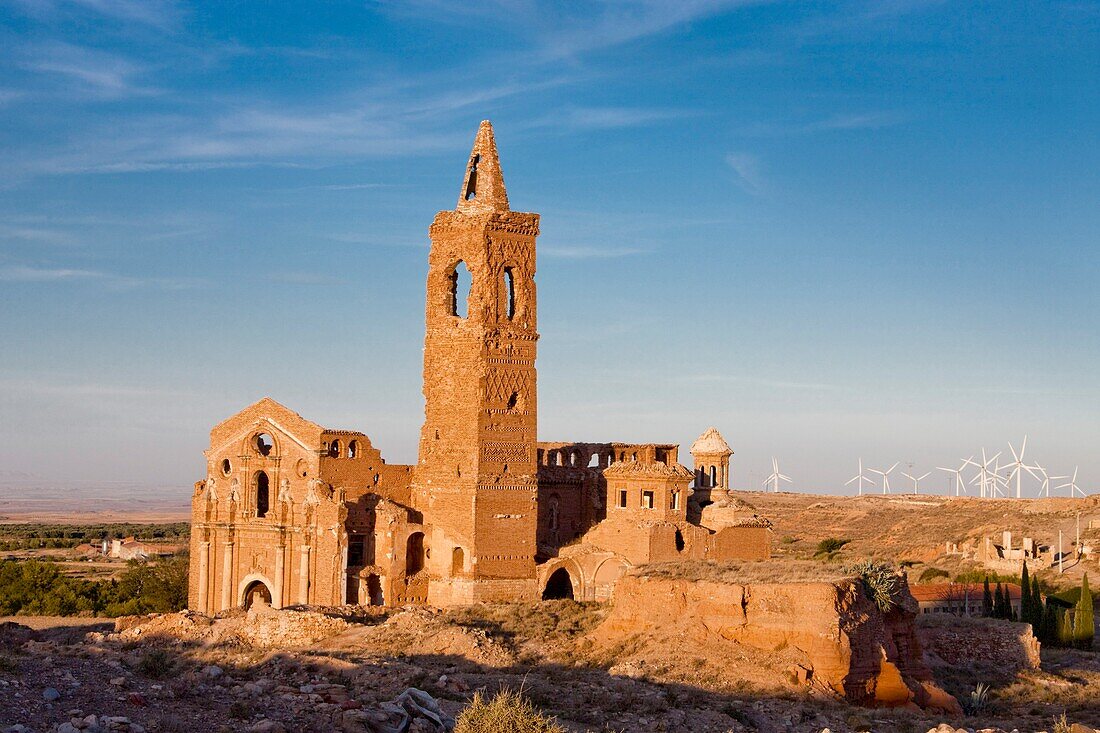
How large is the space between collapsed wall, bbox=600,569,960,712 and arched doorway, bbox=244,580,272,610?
781 inches

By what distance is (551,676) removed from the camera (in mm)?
28891

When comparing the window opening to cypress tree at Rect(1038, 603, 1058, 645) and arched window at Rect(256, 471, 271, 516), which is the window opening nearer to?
arched window at Rect(256, 471, 271, 516)

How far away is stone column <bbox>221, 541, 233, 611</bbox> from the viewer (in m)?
47.8

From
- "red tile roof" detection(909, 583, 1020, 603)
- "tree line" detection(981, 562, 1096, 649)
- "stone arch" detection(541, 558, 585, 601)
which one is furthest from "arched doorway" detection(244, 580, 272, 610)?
"tree line" detection(981, 562, 1096, 649)

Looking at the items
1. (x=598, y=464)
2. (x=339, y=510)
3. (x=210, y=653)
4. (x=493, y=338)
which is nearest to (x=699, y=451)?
→ (x=598, y=464)

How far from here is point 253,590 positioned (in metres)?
48.5

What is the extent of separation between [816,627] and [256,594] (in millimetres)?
26290

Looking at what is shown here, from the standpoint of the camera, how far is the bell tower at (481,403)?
144 feet

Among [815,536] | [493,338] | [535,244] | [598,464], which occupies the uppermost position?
[535,244]

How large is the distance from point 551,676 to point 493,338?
719 inches

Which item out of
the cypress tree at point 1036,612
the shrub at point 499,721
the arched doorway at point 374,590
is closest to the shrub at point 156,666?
the shrub at point 499,721

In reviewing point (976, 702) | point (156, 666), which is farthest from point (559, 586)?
point (156, 666)

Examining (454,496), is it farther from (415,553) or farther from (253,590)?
(253,590)

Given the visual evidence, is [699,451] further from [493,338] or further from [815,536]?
[815,536]
